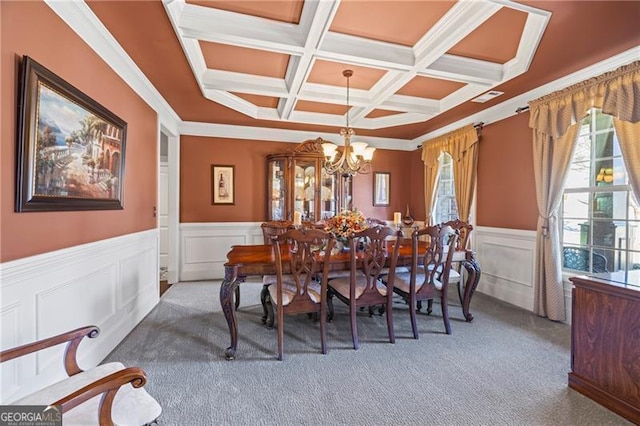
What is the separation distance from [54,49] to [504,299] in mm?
4853

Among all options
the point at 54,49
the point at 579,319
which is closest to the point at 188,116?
the point at 54,49

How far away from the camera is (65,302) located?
1.84m

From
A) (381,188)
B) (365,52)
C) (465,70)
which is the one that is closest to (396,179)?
(381,188)

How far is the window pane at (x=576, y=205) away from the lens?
2943mm

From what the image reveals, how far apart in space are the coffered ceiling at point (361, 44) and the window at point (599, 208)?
2.55 feet

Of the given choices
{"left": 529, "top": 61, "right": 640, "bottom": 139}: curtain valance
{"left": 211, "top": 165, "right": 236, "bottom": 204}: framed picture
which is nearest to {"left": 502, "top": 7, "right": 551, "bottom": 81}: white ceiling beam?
{"left": 529, "top": 61, "right": 640, "bottom": 139}: curtain valance

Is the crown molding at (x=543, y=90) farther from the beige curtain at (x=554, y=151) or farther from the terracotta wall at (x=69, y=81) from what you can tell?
the terracotta wall at (x=69, y=81)

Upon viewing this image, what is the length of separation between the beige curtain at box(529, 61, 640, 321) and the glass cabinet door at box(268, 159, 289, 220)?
339cm

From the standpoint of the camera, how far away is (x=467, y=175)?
416 cm

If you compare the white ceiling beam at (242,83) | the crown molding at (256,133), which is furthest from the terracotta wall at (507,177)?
the white ceiling beam at (242,83)

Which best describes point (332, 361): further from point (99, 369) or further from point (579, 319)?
point (579, 319)

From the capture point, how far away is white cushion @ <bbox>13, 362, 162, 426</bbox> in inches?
43.1

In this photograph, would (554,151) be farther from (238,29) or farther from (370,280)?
(238,29)

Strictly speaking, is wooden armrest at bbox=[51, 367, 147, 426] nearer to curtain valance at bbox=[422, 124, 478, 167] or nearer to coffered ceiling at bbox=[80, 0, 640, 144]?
coffered ceiling at bbox=[80, 0, 640, 144]
